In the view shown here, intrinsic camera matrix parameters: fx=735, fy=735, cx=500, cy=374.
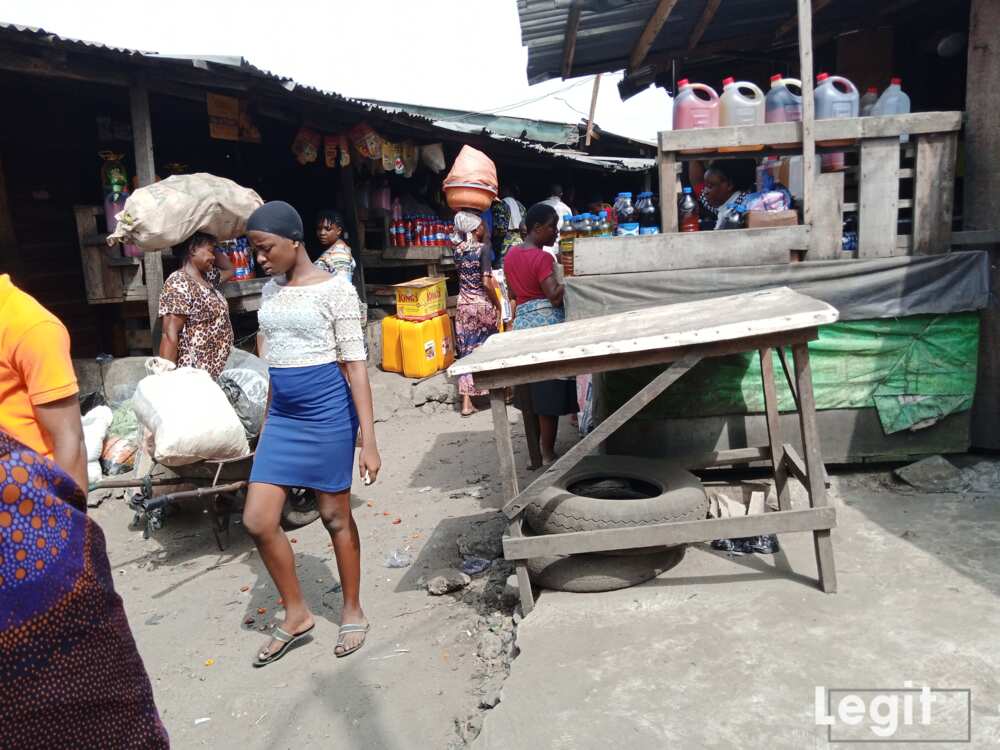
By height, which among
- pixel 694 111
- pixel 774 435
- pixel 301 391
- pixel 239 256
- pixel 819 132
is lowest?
pixel 774 435

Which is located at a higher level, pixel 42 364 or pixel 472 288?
pixel 42 364

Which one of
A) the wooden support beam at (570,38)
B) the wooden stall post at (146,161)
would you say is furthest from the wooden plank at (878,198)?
the wooden stall post at (146,161)

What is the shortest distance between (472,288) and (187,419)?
4.02 metres

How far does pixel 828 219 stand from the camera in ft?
14.9

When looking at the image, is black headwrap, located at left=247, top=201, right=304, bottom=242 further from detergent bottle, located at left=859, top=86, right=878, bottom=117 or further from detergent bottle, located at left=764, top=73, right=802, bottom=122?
detergent bottle, located at left=859, top=86, right=878, bottom=117

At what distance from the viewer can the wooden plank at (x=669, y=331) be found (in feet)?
9.89

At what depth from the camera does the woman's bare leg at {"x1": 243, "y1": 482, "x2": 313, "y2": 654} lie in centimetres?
336

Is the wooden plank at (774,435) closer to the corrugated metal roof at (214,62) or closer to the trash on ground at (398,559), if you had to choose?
the trash on ground at (398,559)

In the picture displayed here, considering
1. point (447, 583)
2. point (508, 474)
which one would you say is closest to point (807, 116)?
point (508, 474)

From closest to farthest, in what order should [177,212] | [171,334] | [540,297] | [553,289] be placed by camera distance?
[171,334]
[177,212]
[553,289]
[540,297]

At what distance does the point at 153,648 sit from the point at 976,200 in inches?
215

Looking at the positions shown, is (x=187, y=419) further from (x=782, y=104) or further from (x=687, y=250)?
(x=782, y=104)

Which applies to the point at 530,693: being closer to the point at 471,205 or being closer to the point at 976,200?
the point at 976,200

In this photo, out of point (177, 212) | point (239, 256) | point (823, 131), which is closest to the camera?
point (823, 131)
